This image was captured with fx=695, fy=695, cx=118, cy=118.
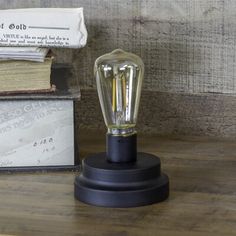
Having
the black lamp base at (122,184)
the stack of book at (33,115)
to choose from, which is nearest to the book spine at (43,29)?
the stack of book at (33,115)

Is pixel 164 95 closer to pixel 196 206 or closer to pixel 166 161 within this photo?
pixel 166 161

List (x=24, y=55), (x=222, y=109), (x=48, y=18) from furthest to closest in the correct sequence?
(x=222, y=109) < (x=48, y=18) < (x=24, y=55)

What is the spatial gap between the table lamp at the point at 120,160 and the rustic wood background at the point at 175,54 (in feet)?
0.94

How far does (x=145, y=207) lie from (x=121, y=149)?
9 centimetres

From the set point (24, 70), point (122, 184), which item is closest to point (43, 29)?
point (24, 70)

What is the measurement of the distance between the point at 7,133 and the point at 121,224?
29cm

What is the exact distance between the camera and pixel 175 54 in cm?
125

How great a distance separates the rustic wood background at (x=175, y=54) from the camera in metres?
1.23

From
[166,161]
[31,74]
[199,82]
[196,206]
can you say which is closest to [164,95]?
[199,82]

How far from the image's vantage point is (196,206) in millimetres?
866

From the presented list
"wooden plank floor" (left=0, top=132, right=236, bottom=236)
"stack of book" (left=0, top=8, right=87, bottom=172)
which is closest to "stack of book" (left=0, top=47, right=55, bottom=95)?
"stack of book" (left=0, top=8, right=87, bottom=172)

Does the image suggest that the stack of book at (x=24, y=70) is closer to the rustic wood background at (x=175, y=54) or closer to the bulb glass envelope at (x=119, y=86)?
the bulb glass envelope at (x=119, y=86)

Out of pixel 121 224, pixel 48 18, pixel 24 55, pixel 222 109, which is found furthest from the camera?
pixel 222 109

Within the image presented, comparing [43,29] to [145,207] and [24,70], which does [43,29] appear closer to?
[24,70]
